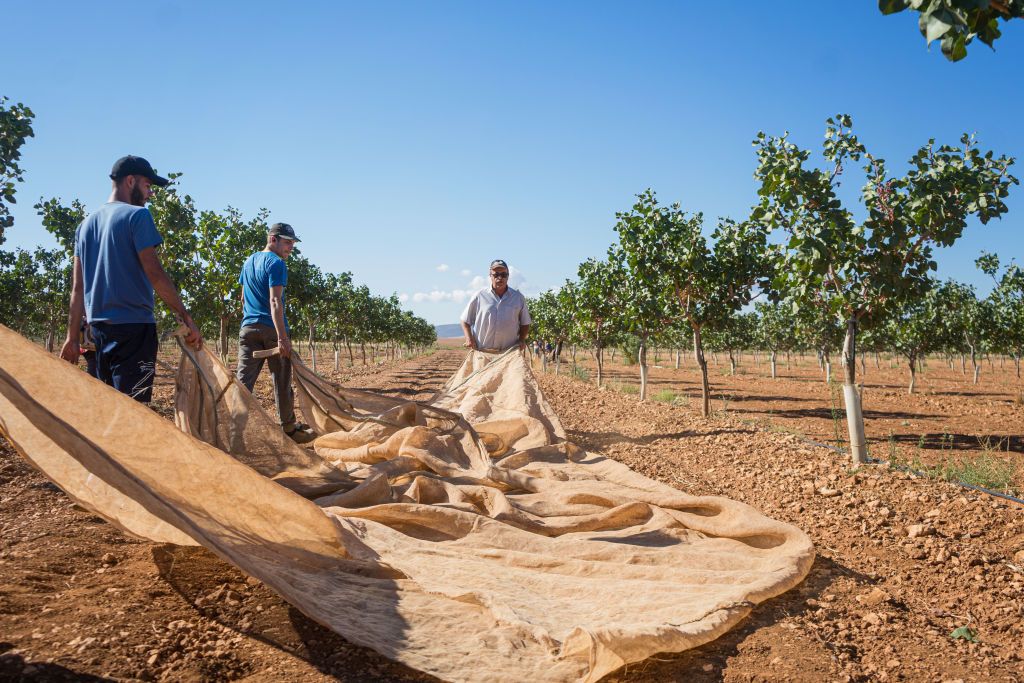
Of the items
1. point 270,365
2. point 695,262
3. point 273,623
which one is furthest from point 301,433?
point 695,262

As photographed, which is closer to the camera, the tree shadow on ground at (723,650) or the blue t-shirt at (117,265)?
the tree shadow on ground at (723,650)

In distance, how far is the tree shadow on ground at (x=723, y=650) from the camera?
8.00ft

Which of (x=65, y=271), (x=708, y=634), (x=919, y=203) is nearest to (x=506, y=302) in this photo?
(x=919, y=203)

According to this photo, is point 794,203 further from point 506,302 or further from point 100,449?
point 100,449

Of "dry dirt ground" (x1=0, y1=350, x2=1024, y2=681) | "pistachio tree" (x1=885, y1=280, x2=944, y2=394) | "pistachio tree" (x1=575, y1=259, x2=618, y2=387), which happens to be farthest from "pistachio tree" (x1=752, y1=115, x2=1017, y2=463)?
"pistachio tree" (x1=885, y1=280, x2=944, y2=394)

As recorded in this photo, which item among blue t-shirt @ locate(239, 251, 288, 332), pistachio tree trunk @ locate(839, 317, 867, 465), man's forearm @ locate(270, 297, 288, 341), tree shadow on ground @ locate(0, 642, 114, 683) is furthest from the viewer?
pistachio tree trunk @ locate(839, 317, 867, 465)

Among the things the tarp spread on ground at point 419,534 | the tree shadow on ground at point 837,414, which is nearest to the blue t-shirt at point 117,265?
the tarp spread on ground at point 419,534

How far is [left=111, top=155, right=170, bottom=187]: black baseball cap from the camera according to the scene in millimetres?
3879

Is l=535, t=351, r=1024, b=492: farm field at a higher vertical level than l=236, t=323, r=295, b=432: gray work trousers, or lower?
lower

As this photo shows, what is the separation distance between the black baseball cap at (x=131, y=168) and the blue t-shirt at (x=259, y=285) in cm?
197

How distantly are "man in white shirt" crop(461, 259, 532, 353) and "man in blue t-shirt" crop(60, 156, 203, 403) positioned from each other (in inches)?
154

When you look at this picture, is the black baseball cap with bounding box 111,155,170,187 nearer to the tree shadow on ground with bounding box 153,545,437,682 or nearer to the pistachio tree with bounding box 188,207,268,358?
the tree shadow on ground with bounding box 153,545,437,682

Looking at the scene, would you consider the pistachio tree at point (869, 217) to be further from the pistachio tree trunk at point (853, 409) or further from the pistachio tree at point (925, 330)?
the pistachio tree at point (925, 330)

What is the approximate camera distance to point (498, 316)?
7.42 meters
